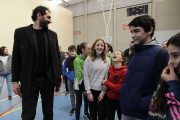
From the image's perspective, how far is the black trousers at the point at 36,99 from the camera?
146 cm

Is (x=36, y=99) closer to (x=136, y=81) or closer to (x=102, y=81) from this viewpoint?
(x=102, y=81)

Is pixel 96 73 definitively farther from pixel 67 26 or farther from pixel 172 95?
pixel 67 26

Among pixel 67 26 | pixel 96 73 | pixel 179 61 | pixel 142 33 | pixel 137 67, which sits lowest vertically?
pixel 96 73

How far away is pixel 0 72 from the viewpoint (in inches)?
153

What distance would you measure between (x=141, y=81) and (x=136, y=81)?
0.17ft

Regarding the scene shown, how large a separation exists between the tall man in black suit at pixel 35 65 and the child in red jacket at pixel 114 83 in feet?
2.58

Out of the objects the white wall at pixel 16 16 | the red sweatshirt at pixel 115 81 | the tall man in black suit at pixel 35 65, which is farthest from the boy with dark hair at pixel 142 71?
the white wall at pixel 16 16

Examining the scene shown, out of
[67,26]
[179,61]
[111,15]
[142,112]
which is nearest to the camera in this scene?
[179,61]

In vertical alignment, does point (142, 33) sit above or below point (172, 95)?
above

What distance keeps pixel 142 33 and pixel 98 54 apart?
0.99 metres

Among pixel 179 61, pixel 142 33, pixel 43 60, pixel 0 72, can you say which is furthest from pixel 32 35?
pixel 0 72

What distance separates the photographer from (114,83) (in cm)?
181

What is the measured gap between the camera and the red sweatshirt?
5.71 feet

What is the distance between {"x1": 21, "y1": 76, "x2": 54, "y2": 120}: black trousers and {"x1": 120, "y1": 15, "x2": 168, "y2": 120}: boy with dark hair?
3.35 feet
